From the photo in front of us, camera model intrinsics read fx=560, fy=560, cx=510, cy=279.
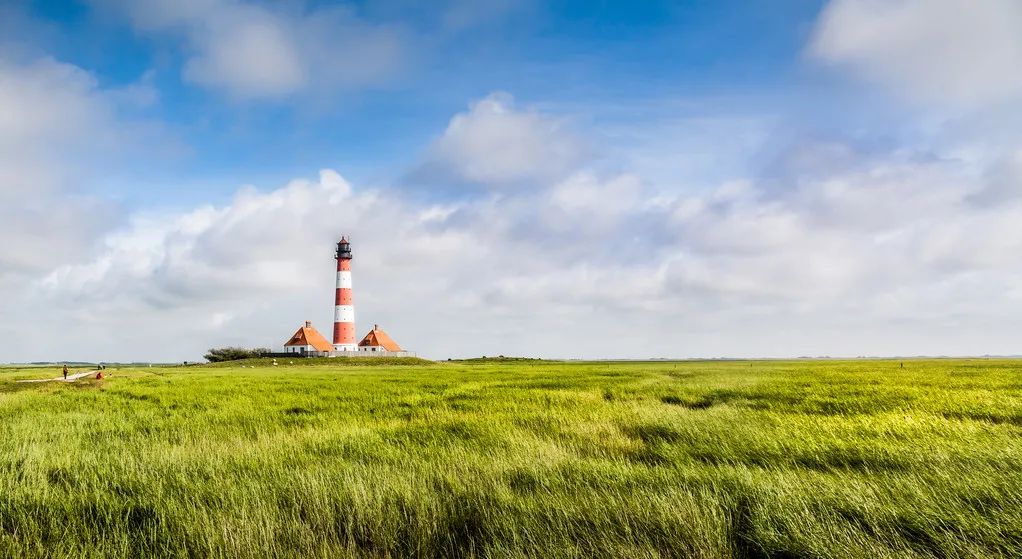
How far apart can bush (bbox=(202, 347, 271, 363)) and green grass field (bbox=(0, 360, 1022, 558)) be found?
67100 millimetres

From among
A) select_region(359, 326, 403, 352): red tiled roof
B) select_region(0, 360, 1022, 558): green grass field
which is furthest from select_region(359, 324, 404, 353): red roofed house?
select_region(0, 360, 1022, 558): green grass field

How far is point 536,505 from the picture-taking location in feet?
16.2

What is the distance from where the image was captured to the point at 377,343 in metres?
72.6

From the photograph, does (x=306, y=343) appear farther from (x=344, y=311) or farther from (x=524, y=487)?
(x=524, y=487)

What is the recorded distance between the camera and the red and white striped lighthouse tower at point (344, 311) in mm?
63625

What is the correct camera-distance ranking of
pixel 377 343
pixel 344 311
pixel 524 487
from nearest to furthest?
pixel 524 487 → pixel 344 311 → pixel 377 343

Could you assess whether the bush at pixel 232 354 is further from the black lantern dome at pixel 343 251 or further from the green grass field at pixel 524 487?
the green grass field at pixel 524 487

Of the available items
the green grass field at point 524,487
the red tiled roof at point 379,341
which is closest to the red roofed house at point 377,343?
the red tiled roof at point 379,341

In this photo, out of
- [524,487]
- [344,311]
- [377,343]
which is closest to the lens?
[524,487]

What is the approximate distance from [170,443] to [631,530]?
311 inches

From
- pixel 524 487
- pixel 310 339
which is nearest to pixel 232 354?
pixel 310 339

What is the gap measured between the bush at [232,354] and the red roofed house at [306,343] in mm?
4105

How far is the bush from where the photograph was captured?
72.8 metres

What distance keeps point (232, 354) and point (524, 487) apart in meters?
77.2
